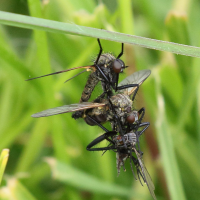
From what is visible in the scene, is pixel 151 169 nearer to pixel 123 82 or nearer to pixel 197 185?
pixel 197 185

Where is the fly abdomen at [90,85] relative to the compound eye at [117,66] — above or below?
below

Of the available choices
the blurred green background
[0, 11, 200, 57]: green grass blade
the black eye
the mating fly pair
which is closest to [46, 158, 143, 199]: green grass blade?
the blurred green background

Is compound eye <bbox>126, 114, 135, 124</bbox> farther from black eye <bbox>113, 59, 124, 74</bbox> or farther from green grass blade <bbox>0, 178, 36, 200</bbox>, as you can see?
green grass blade <bbox>0, 178, 36, 200</bbox>

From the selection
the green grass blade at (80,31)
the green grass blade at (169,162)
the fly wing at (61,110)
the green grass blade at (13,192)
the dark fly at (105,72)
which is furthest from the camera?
the dark fly at (105,72)

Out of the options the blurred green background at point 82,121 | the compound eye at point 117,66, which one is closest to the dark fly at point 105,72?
the compound eye at point 117,66

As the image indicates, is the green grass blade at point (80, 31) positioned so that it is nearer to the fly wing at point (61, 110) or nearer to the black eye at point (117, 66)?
the fly wing at point (61, 110)

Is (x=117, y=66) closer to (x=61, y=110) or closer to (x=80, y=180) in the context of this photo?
(x=61, y=110)
